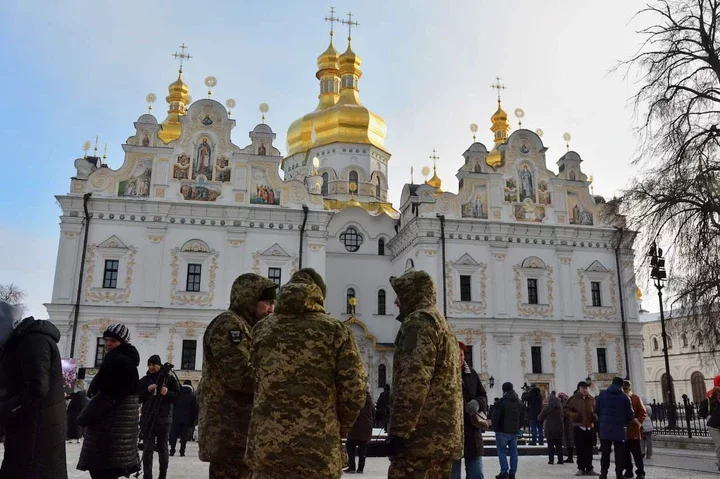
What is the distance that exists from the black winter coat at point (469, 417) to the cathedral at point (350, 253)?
772 inches

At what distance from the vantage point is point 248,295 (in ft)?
18.5

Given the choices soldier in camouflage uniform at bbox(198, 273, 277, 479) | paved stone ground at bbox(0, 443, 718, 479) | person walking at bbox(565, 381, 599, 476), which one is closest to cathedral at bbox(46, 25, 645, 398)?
paved stone ground at bbox(0, 443, 718, 479)

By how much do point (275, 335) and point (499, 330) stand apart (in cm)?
2545

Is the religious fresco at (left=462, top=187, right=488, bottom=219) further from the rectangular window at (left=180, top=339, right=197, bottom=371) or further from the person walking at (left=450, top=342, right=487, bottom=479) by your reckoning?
the person walking at (left=450, top=342, right=487, bottom=479)

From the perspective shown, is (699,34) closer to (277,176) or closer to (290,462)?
(290,462)

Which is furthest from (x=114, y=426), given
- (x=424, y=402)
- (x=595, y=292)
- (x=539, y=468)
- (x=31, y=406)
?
(x=595, y=292)

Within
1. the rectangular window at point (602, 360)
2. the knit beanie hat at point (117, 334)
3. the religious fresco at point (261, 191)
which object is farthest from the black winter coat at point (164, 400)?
the rectangular window at point (602, 360)

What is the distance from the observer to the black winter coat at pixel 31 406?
13.9 feet

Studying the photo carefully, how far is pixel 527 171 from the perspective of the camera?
103 feet

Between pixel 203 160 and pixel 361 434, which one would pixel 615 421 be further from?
pixel 203 160

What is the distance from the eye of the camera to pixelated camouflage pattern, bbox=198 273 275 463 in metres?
5.12

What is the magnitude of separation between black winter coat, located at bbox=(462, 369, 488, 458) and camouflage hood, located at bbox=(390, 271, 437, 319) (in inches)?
83.8

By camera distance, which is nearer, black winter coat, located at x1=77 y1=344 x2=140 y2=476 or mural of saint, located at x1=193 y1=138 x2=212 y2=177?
black winter coat, located at x1=77 y1=344 x2=140 y2=476

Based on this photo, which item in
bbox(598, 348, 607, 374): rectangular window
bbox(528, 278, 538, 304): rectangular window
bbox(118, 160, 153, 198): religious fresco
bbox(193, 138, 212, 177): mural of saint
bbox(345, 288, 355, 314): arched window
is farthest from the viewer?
bbox(345, 288, 355, 314): arched window
